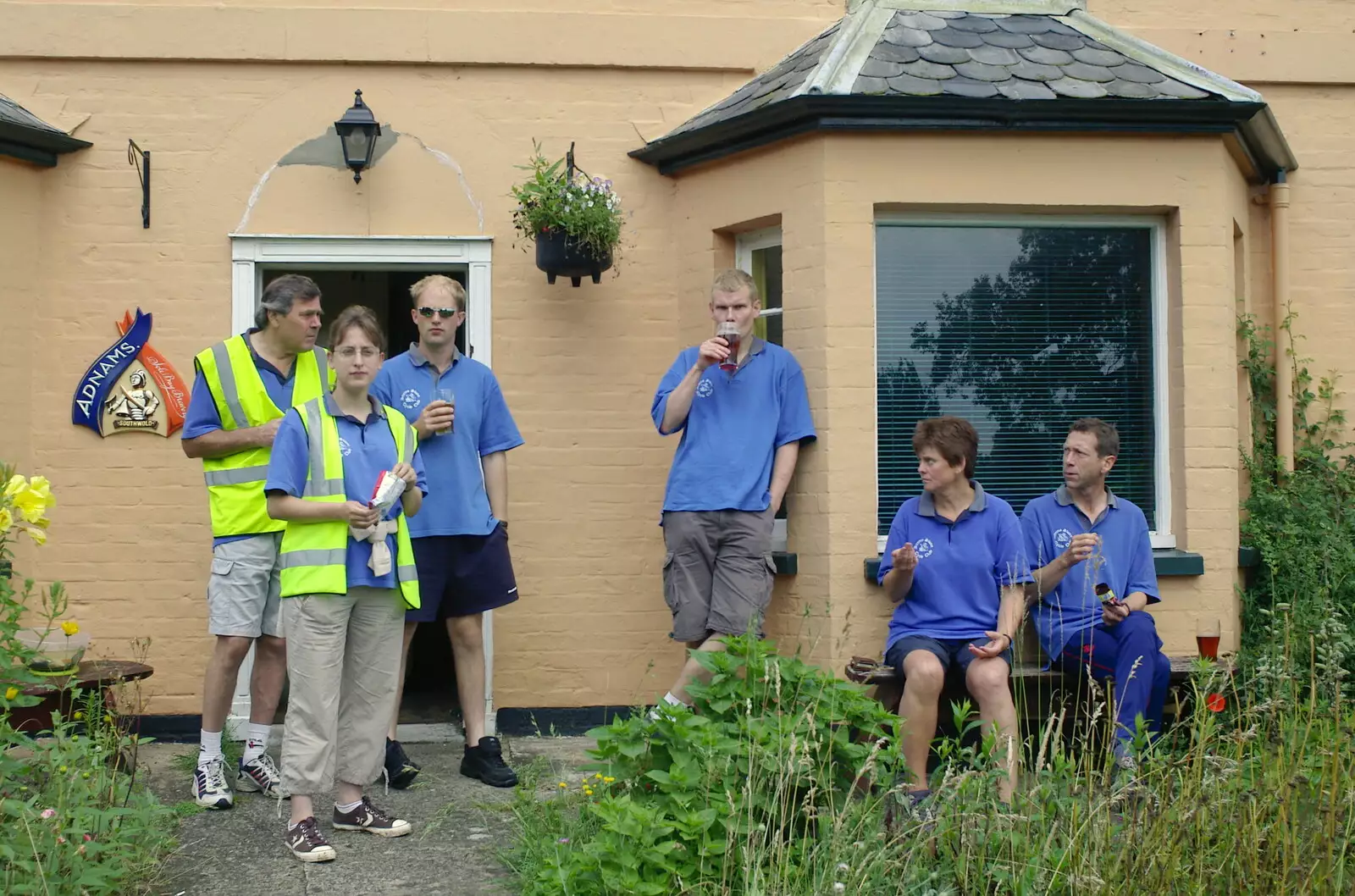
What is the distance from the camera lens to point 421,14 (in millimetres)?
6395

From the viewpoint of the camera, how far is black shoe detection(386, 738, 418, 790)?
17.0 feet

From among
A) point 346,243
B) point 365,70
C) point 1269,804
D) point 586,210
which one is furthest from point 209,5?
point 1269,804

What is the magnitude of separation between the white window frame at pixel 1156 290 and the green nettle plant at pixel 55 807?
11.8 feet

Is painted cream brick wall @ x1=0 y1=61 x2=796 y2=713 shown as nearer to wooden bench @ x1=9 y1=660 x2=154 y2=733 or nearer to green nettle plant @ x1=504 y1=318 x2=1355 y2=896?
wooden bench @ x1=9 y1=660 x2=154 y2=733

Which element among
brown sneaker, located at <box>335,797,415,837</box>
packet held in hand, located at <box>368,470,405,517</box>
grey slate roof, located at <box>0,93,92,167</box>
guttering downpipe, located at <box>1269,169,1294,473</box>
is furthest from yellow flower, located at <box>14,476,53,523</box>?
guttering downpipe, located at <box>1269,169,1294,473</box>

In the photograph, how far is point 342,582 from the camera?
14.1ft

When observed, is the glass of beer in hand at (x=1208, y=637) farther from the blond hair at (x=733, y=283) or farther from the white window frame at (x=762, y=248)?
the blond hair at (x=733, y=283)

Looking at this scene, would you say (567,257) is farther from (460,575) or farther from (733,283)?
(460,575)

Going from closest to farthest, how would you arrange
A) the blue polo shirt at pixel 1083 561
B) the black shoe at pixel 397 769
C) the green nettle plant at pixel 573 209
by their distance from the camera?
1. the black shoe at pixel 397 769
2. the blue polo shirt at pixel 1083 561
3. the green nettle plant at pixel 573 209

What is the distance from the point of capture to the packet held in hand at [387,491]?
4289 millimetres

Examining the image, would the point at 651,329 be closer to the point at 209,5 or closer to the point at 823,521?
the point at 823,521

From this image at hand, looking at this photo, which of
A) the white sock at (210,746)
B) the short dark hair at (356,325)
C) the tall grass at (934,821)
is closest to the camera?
the tall grass at (934,821)

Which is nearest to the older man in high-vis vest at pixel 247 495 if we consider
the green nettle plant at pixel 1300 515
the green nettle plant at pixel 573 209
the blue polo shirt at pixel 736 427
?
the green nettle plant at pixel 573 209

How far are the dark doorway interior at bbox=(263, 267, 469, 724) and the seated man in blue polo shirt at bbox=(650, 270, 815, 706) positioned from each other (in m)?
1.49
